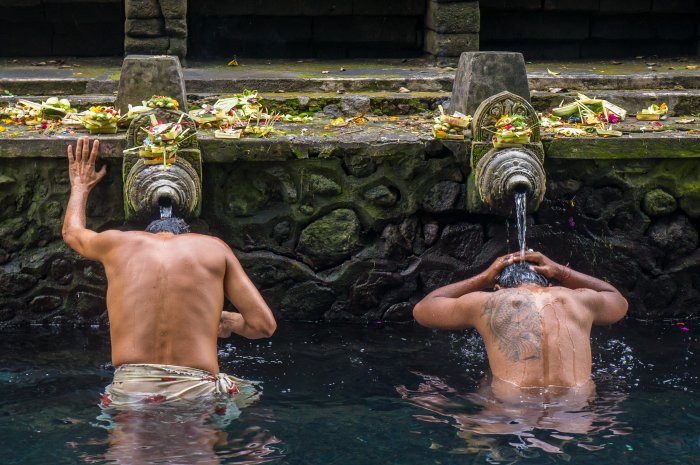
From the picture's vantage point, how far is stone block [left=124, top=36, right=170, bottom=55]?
32.3 feet

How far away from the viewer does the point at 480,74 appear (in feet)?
25.4

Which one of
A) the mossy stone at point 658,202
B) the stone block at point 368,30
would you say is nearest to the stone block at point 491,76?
the mossy stone at point 658,202

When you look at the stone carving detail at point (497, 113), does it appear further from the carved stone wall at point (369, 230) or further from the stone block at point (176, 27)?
the stone block at point (176, 27)

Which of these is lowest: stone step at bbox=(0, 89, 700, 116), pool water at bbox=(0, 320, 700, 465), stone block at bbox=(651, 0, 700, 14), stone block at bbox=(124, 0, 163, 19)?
pool water at bbox=(0, 320, 700, 465)

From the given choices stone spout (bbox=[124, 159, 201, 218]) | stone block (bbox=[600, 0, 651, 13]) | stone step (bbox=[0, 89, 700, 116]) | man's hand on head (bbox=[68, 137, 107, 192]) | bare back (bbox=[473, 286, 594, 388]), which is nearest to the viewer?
bare back (bbox=[473, 286, 594, 388])

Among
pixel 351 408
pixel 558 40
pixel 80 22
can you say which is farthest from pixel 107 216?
pixel 558 40

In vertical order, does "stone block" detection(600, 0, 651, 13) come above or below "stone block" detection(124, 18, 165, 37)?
above

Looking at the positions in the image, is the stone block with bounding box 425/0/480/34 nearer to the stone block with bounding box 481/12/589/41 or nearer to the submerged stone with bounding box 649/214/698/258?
the stone block with bounding box 481/12/589/41

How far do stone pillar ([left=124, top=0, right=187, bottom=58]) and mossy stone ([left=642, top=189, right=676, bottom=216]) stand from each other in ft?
14.7

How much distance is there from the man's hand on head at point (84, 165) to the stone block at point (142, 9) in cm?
292

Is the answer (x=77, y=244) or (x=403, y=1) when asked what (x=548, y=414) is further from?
(x=403, y=1)

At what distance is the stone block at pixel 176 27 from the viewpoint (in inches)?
388

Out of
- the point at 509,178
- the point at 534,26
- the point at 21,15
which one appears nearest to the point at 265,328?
the point at 509,178

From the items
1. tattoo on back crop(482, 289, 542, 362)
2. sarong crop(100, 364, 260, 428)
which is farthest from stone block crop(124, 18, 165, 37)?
tattoo on back crop(482, 289, 542, 362)
